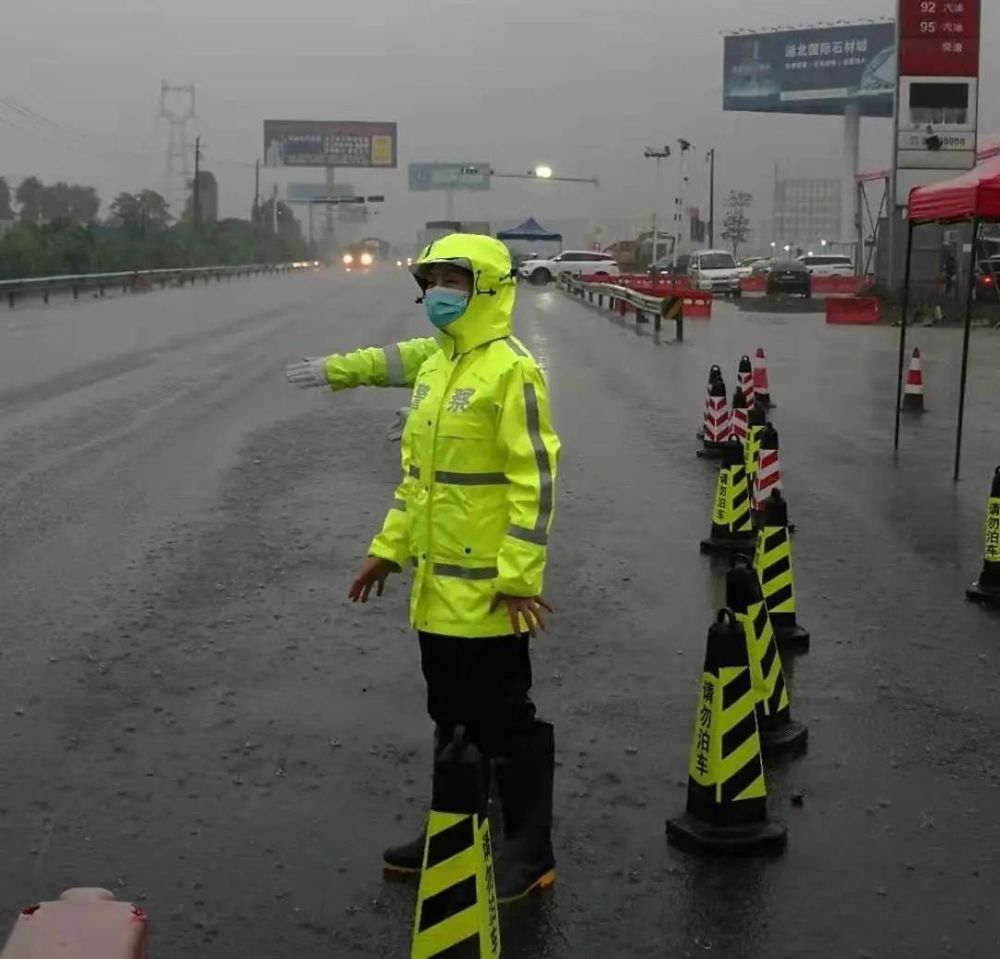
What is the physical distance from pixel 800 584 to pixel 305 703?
3436 millimetres

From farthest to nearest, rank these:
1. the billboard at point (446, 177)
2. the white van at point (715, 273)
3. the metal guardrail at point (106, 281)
Result: 1. the billboard at point (446, 177)
2. the white van at point (715, 273)
3. the metal guardrail at point (106, 281)

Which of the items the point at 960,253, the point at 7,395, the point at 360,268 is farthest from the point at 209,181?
the point at 7,395

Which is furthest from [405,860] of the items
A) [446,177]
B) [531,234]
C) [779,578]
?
[446,177]

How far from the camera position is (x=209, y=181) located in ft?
452

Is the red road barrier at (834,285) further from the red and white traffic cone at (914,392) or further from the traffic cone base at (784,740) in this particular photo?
the traffic cone base at (784,740)

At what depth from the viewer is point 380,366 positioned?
4.68m

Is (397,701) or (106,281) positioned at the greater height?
(106,281)

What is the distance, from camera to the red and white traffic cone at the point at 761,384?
18.0 m

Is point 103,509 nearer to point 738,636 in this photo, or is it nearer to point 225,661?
point 225,661

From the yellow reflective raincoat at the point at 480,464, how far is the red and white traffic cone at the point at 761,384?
45.4 feet

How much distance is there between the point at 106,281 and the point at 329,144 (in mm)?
67118

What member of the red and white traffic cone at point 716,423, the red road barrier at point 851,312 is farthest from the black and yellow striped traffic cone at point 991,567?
the red road barrier at point 851,312

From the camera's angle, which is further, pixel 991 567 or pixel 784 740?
pixel 991 567

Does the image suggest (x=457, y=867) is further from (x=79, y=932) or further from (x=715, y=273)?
(x=715, y=273)
